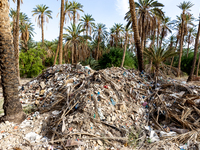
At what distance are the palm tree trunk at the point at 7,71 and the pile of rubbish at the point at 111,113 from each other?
0.53 metres

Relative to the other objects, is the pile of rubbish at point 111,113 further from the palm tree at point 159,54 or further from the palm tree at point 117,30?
the palm tree at point 117,30

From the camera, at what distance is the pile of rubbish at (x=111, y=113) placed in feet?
10.7

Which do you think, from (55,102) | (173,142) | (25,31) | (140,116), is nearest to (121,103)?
(140,116)

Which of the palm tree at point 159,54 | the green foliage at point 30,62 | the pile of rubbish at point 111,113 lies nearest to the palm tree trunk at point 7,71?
the pile of rubbish at point 111,113

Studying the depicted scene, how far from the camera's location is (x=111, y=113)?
12.9ft

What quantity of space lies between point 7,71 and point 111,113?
3248 mm

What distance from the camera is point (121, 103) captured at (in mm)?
4414

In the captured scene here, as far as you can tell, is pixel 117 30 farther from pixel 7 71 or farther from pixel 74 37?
pixel 7 71

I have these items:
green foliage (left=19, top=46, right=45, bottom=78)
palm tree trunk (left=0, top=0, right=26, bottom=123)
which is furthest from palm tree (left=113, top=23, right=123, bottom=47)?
palm tree trunk (left=0, top=0, right=26, bottom=123)

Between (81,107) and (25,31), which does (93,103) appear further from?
(25,31)

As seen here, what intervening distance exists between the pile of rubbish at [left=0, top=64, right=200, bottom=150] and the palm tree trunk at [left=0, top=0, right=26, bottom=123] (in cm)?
53

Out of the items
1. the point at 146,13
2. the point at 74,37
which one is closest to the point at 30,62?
the point at 74,37

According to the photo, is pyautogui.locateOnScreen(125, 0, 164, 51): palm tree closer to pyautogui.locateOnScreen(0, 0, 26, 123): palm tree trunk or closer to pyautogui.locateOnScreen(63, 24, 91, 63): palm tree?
pyautogui.locateOnScreen(63, 24, 91, 63): palm tree

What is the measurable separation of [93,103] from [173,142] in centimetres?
232
